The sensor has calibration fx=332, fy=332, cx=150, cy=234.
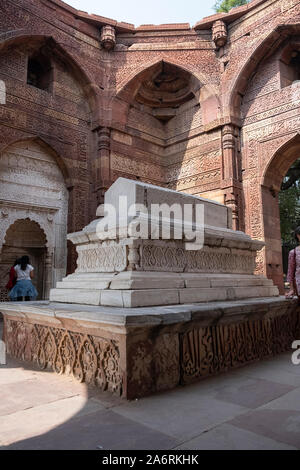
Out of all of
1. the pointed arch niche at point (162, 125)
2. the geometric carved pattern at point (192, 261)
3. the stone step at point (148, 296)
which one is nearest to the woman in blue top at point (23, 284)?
the stone step at point (148, 296)

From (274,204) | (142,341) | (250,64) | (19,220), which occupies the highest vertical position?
(250,64)

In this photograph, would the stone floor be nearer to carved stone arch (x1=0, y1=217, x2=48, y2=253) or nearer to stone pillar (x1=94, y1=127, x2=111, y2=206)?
carved stone arch (x1=0, y1=217, x2=48, y2=253)

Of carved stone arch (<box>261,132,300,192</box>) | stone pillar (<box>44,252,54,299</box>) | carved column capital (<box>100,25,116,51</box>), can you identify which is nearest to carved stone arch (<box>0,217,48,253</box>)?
stone pillar (<box>44,252,54,299</box>)

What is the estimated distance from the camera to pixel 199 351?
2662 millimetres

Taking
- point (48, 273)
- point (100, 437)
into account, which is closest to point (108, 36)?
point (48, 273)

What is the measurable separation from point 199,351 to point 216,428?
0.96m

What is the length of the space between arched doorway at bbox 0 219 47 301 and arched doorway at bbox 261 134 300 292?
5.44m

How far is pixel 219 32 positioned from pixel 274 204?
4.89 meters

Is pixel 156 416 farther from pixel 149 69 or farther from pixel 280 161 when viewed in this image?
pixel 149 69

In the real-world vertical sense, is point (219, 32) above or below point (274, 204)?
above

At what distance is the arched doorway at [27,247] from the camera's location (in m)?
7.89

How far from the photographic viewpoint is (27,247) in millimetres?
8258

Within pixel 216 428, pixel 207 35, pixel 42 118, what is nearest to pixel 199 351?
pixel 216 428
